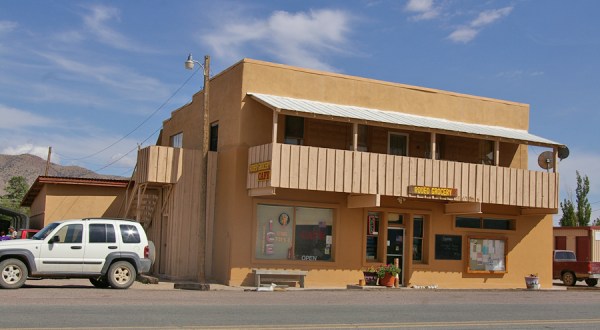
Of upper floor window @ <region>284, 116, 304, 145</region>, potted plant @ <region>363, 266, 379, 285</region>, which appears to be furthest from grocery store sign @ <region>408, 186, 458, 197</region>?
upper floor window @ <region>284, 116, 304, 145</region>

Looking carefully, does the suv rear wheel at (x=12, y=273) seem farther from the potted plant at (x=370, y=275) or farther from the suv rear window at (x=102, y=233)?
the potted plant at (x=370, y=275)

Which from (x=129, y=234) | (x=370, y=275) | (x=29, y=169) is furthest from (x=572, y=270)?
(x=29, y=169)

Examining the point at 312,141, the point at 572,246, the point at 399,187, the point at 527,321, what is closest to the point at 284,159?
the point at 312,141

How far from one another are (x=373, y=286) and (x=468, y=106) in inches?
335

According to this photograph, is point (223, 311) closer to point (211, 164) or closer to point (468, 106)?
point (211, 164)

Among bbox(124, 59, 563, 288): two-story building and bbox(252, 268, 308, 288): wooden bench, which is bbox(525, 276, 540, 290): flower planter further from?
bbox(252, 268, 308, 288): wooden bench

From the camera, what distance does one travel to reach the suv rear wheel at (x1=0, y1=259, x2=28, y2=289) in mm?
18188

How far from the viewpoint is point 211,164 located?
2631 cm

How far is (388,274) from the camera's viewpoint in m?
26.0

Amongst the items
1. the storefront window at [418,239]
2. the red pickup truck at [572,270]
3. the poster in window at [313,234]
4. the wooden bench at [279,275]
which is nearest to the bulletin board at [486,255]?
the storefront window at [418,239]

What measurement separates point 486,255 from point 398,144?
5.58m

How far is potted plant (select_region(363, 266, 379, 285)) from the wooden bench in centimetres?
252

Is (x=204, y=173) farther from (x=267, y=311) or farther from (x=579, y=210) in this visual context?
(x=579, y=210)

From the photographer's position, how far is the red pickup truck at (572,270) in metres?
34.6
